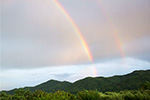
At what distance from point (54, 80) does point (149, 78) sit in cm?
10428

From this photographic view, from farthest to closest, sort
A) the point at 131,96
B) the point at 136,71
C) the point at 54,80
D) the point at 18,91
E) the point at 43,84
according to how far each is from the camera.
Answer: the point at 54,80 < the point at 43,84 < the point at 136,71 < the point at 18,91 < the point at 131,96

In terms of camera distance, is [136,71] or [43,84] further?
[43,84]

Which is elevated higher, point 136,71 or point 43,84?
point 136,71

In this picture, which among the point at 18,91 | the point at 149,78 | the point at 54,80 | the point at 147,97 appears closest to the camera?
the point at 147,97

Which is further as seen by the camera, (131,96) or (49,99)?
(131,96)

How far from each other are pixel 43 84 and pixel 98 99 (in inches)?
5835

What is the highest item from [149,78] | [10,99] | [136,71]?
[136,71]

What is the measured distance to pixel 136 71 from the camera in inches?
4951

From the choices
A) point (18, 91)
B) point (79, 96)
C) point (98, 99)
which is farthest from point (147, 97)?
point (18, 91)

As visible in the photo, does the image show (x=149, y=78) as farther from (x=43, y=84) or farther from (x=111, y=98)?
(x=43, y=84)

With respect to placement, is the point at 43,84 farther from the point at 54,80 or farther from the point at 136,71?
the point at 136,71

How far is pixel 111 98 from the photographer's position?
27.7 ft

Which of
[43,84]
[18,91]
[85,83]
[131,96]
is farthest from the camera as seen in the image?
[43,84]

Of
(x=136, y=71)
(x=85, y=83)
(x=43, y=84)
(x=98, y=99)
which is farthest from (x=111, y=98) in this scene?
(x=43, y=84)
